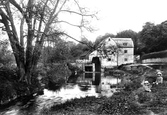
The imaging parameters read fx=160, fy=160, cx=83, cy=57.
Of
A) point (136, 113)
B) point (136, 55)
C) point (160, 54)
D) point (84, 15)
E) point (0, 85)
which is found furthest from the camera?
point (136, 55)

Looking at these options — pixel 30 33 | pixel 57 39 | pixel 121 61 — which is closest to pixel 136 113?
pixel 57 39

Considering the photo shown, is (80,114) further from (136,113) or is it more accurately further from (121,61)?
(121,61)

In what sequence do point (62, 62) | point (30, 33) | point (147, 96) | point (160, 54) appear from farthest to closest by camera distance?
point (160, 54), point (62, 62), point (30, 33), point (147, 96)

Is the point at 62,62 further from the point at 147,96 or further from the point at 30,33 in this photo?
the point at 147,96

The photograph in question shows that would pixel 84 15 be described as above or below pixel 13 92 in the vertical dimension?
above

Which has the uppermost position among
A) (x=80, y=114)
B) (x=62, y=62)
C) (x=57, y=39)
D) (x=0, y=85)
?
(x=57, y=39)

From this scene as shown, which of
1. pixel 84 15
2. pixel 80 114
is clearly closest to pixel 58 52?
pixel 84 15

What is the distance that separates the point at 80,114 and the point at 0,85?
7111 mm

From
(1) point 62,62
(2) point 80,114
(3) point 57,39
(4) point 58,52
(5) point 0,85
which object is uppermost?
(3) point 57,39

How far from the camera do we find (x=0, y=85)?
1114cm

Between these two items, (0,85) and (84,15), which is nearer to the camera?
(0,85)

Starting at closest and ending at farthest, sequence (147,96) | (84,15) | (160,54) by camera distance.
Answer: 1. (147,96)
2. (84,15)
3. (160,54)

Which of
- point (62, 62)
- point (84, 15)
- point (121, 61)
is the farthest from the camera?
point (121, 61)

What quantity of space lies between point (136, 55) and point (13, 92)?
53133mm
